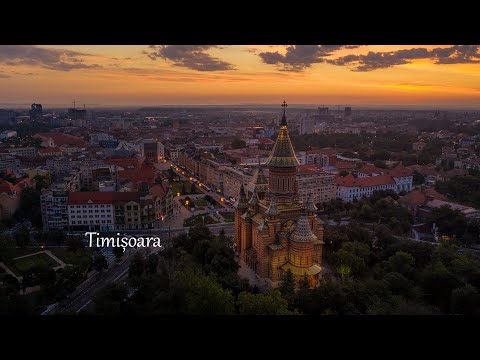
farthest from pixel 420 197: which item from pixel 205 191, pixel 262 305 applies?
pixel 262 305

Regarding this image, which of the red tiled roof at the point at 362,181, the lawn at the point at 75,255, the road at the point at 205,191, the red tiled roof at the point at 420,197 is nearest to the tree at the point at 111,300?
the lawn at the point at 75,255

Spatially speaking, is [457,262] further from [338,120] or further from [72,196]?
[338,120]

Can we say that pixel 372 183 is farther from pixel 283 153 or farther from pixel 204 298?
pixel 204 298

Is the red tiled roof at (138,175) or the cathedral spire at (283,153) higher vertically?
the cathedral spire at (283,153)

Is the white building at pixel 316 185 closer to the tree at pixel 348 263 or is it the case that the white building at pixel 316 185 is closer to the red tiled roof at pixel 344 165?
the red tiled roof at pixel 344 165

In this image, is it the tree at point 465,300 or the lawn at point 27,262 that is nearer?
the tree at point 465,300

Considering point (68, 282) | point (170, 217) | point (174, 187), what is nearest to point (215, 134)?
point (174, 187)

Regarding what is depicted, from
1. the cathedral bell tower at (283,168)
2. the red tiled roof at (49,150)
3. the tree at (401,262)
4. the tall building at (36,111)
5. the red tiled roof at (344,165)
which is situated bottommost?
the tree at (401,262)

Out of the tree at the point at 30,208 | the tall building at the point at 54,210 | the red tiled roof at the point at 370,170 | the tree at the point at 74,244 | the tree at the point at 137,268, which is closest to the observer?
the tree at the point at 137,268
